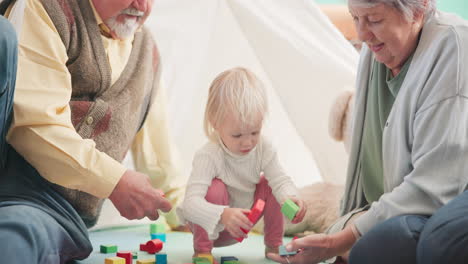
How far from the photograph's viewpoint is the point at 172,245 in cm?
183

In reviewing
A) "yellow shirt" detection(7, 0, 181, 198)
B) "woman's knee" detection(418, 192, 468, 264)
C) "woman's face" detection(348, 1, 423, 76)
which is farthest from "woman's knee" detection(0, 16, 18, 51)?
"woman's knee" detection(418, 192, 468, 264)

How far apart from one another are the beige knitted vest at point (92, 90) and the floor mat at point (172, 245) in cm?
20

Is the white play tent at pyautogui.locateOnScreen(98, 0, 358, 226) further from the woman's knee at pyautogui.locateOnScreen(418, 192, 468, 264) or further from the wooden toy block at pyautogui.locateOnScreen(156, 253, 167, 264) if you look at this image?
the woman's knee at pyautogui.locateOnScreen(418, 192, 468, 264)

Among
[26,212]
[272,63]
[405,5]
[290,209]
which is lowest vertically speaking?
[290,209]

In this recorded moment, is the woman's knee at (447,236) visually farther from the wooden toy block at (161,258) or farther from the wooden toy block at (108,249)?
the wooden toy block at (108,249)

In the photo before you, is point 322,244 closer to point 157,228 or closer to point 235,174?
point 235,174

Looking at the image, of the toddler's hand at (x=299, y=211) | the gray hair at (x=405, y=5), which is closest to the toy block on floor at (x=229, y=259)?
the toddler's hand at (x=299, y=211)

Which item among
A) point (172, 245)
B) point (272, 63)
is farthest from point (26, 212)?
point (272, 63)

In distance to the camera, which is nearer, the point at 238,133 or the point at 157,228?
the point at 238,133

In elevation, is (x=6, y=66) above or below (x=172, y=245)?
above

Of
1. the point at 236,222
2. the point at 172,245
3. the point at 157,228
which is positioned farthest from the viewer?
the point at 157,228

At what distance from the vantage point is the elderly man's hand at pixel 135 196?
1355 millimetres

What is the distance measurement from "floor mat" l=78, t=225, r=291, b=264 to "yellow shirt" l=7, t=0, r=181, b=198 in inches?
13.0

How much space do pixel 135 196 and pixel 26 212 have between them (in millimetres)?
227
